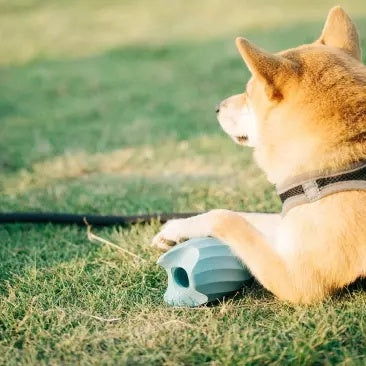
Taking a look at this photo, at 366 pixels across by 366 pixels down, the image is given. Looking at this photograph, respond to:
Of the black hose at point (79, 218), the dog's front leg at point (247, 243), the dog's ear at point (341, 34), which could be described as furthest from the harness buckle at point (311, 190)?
the black hose at point (79, 218)

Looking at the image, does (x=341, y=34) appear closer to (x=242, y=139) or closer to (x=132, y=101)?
(x=242, y=139)

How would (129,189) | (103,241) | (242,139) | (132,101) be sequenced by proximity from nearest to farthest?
(242,139)
(103,241)
(129,189)
(132,101)

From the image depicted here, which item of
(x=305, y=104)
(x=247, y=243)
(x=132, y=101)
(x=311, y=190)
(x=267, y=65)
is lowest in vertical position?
(x=132, y=101)

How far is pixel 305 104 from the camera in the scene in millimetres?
2922

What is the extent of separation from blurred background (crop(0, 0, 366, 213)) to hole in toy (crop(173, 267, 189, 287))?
4.23 feet

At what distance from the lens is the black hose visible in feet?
12.9

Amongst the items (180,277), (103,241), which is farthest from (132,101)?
(180,277)

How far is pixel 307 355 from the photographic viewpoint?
7.83 ft

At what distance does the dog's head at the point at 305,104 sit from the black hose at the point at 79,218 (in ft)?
3.13

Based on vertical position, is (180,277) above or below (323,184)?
below

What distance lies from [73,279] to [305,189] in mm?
1195

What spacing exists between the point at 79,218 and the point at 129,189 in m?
0.94

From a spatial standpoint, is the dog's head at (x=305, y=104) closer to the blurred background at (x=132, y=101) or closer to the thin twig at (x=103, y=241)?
the thin twig at (x=103, y=241)

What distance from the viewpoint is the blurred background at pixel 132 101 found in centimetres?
483
